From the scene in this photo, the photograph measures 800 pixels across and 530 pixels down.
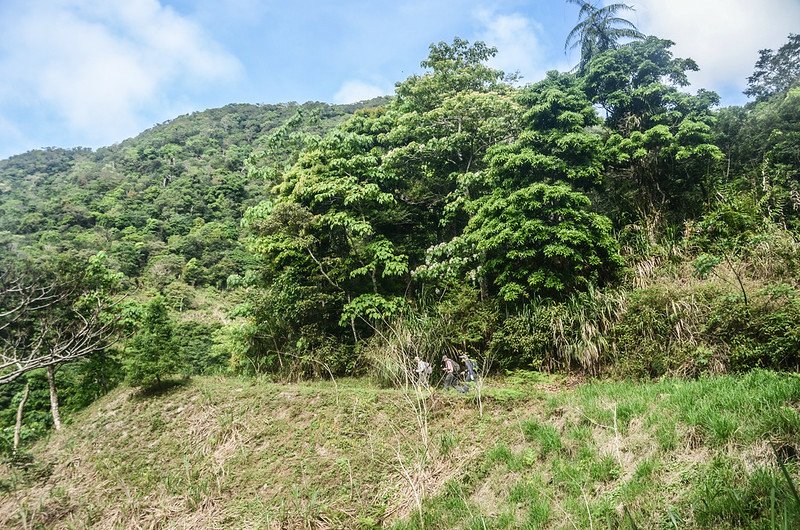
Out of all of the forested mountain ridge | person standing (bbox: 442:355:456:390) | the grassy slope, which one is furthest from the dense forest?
the forested mountain ridge

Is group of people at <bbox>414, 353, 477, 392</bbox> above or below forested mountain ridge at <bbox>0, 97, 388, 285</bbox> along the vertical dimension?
Result: below

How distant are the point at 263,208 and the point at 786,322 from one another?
12.6 metres

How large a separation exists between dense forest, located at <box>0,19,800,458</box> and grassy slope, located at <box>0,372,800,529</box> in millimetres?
1357

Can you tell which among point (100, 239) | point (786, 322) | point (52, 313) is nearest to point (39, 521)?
point (52, 313)

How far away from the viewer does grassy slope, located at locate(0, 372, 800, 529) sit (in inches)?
182

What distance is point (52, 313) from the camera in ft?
41.2

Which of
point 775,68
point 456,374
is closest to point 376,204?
point 456,374

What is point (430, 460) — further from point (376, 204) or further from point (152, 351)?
point (376, 204)

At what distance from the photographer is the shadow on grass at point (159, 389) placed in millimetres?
11633

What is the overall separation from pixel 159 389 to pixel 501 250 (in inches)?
379

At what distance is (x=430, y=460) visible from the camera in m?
6.97

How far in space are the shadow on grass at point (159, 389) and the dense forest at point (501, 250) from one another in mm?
235

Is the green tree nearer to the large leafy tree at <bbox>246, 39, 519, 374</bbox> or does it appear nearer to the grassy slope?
the grassy slope

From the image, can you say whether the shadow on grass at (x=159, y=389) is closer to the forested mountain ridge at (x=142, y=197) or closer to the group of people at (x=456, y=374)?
the group of people at (x=456, y=374)
